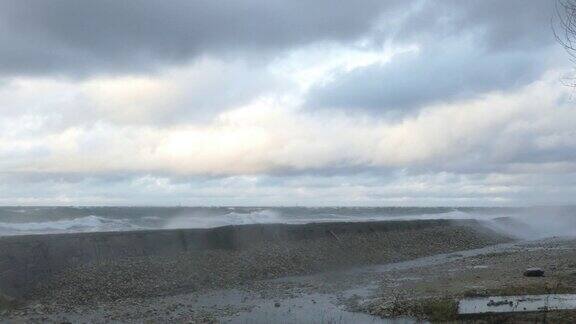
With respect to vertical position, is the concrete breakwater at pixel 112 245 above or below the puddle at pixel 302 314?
above

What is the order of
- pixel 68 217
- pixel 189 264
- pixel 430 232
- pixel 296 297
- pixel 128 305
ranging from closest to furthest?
pixel 128 305 → pixel 296 297 → pixel 189 264 → pixel 430 232 → pixel 68 217

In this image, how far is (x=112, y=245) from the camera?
24.0 meters

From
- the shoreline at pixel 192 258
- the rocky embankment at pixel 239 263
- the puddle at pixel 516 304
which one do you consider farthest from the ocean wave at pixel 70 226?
the puddle at pixel 516 304

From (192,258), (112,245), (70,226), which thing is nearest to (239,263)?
(192,258)

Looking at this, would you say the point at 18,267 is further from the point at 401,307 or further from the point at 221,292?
the point at 401,307

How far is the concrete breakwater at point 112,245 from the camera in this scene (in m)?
20.2

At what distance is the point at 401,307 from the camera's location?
1684 centimetres

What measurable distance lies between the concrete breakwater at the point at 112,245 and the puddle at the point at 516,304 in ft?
42.8

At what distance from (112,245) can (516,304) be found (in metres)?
15.8

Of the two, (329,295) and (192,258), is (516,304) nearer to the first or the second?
(329,295)

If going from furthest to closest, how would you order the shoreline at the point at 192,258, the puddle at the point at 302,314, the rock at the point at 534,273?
the rock at the point at 534,273 < the shoreline at the point at 192,258 < the puddle at the point at 302,314

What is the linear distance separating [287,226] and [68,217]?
32.5m

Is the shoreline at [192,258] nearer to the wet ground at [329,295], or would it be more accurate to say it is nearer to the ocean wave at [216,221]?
the wet ground at [329,295]

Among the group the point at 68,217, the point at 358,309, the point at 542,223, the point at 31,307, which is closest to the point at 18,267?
the point at 31,307
